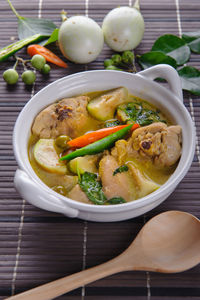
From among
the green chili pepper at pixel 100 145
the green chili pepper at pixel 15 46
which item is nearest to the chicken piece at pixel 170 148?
the green chili pepper at pixel 100 145

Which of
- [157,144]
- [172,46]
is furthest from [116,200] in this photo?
[172,46]

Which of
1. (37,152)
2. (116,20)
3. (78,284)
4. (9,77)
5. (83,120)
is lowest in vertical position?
(78,284)

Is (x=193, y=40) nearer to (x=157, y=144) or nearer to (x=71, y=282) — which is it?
(x=157, y=144)

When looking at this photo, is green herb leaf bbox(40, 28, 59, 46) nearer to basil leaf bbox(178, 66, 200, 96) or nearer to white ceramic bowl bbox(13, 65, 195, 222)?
white ceramic bowl bbox(13, 65, 195, 222)

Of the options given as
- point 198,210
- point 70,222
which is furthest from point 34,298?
point 198,210

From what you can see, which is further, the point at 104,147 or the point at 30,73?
the point at 30,73

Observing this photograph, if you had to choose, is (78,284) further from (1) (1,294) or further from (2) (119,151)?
(2) (119,151)

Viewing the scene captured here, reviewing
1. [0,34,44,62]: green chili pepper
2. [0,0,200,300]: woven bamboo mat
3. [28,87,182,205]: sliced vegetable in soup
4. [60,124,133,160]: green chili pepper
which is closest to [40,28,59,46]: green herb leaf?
[0,34,44,62]: green chili pepper
